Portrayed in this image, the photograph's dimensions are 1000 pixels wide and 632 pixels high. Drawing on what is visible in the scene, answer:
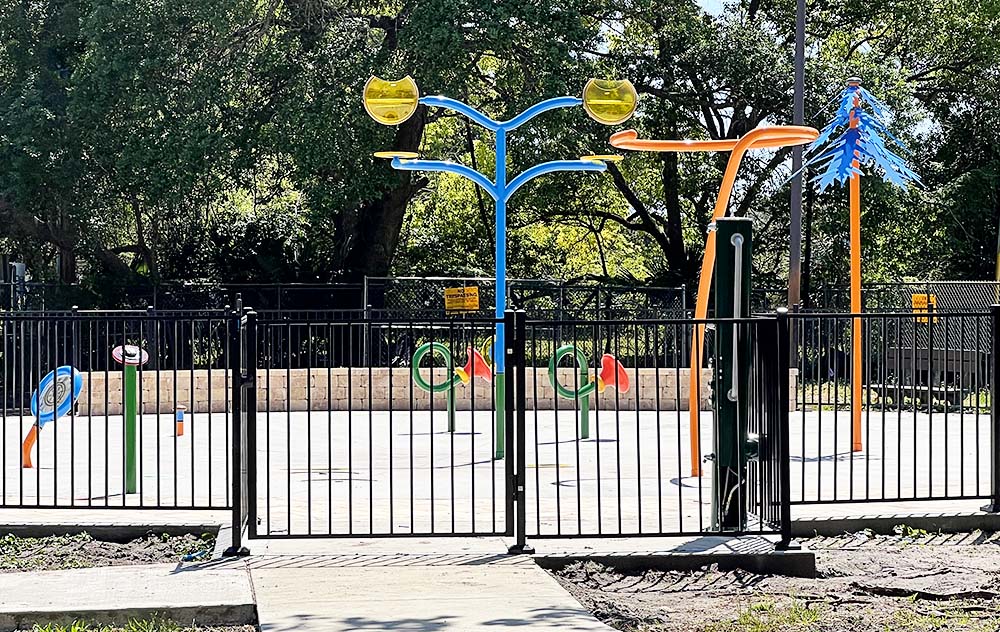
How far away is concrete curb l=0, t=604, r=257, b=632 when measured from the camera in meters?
6.76

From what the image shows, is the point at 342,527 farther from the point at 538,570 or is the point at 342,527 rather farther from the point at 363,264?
the point at 363,264

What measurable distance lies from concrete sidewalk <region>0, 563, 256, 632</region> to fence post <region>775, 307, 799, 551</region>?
10.8 ft

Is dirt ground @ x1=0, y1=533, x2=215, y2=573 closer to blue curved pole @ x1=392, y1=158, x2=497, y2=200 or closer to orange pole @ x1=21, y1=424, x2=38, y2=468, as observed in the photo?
orange pole @ x1=21, y1=424, x2=38, y2=468

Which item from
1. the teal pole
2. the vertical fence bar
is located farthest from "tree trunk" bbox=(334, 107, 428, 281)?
the vertical fence bar

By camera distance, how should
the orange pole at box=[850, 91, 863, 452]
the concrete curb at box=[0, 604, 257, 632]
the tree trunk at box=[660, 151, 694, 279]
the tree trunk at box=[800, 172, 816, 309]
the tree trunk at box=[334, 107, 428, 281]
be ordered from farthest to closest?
the tree trunk at box=[660, 151, 694, 279]
the tree trunk at box=[334, 107, 428, 281]
the tree trunk at box=[800, 172, 816, 309]
the orange pole at box=[850, 91, 863, 452]
the concrete curb at box=[0, 604, 257, 632]

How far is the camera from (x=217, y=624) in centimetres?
690

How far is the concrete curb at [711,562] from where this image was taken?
26.9 ft

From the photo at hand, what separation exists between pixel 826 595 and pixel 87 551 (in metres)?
4.55

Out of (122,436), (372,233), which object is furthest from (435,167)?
(372,233)

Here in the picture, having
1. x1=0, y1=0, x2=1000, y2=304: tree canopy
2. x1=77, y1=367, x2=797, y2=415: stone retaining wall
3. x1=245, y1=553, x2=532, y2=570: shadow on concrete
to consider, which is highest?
x1=0, y1=0, x2=1000, y2=304: tree canopy

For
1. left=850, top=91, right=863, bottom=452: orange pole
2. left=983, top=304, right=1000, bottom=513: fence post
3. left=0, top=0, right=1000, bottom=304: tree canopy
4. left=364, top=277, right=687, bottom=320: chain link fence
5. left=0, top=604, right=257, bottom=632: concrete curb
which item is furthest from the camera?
left=0, top=0, right=1000, bottom=304: tree canopy

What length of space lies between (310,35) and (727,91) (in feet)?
34.1

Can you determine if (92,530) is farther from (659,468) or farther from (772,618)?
(772,618)

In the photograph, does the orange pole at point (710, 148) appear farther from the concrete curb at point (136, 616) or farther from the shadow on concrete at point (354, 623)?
the concrete curb at point (136, 616)
